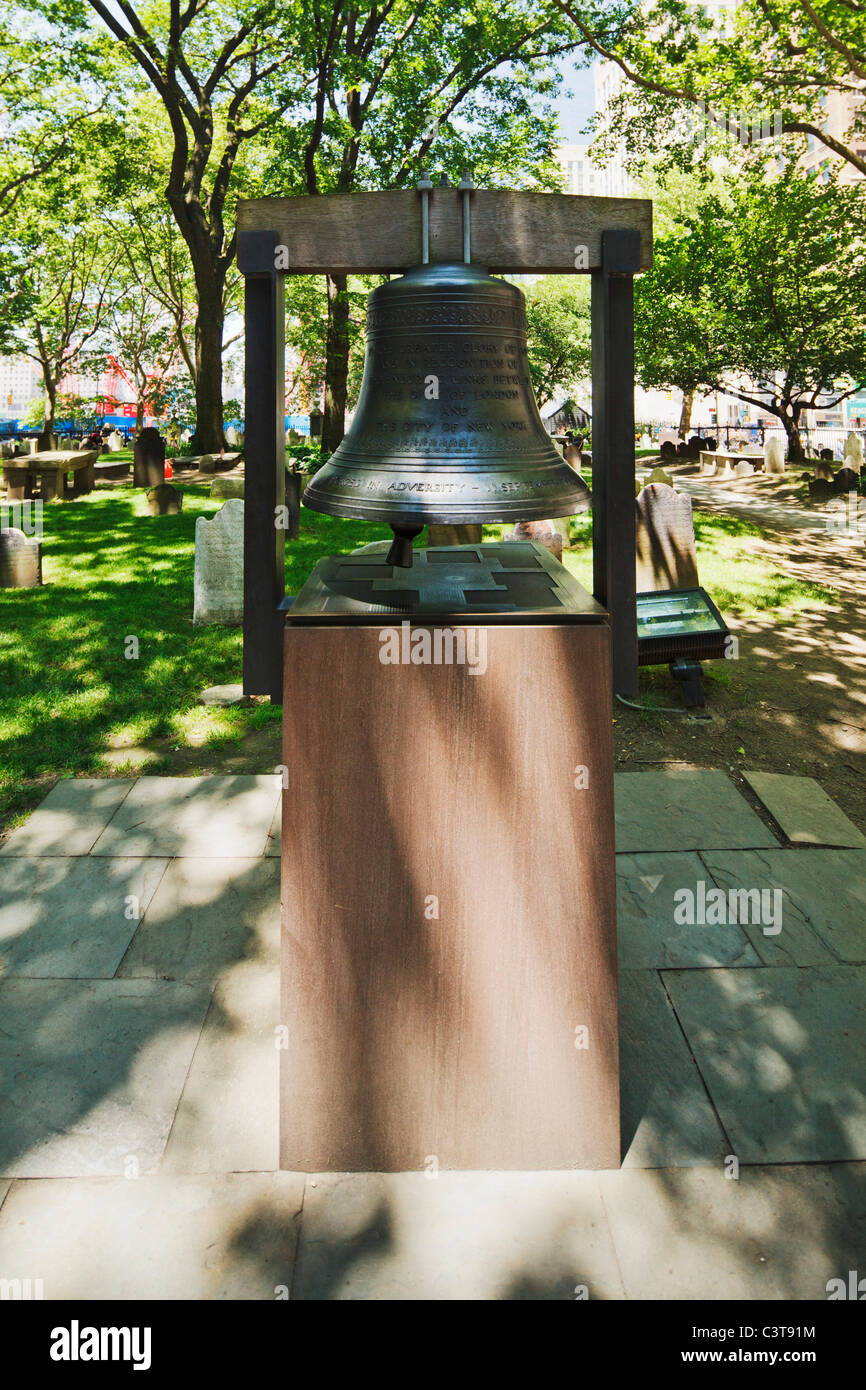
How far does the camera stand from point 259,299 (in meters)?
2.68

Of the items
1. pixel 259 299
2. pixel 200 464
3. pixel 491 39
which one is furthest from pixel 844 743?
pixel 491 39

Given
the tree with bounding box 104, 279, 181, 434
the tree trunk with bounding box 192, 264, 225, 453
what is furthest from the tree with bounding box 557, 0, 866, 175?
the tree with bounding box 104, 279, 181, 434

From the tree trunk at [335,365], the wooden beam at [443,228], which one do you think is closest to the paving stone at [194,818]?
the wooden beam at [443,228]

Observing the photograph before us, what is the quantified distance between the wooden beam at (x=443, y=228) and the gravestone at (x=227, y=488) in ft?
39.2

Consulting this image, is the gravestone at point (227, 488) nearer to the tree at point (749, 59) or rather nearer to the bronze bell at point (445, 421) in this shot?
the tree at point (749, 59)

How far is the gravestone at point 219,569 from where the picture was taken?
310 inches

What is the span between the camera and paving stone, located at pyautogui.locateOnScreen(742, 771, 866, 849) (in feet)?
15.6

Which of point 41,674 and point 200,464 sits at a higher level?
point 200,464

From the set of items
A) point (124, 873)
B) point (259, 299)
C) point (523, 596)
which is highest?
point (259, 299)

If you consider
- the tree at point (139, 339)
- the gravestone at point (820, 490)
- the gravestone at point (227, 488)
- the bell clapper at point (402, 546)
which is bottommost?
the bell clapper at point (402, 546)

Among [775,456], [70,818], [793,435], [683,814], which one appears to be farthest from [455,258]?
[793,435]

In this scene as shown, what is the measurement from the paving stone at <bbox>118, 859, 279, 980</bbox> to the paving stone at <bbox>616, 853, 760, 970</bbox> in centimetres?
142

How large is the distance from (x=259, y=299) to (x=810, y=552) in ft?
38.5
